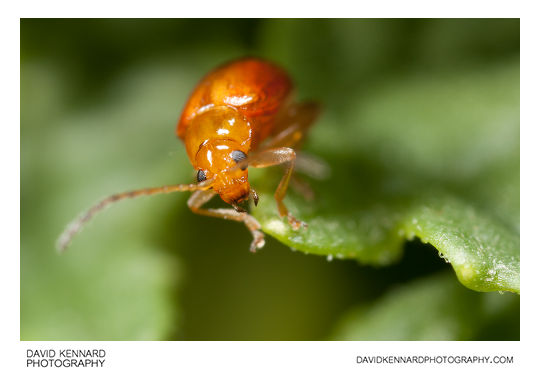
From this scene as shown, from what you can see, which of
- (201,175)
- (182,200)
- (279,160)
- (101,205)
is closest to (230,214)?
(201,175)

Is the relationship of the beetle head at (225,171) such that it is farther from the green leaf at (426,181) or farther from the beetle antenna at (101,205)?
the green leaf at (426,181)

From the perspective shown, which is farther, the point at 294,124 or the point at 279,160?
the point at 294,124

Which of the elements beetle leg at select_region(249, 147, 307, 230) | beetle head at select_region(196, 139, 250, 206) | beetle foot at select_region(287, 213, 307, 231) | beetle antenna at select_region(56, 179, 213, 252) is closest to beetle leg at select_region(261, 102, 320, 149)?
beetle leg at select_region(249, 147, 307, 230)

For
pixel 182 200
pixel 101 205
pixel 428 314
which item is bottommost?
pixel 428 314

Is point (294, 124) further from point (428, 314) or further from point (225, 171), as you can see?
point (428, 314)

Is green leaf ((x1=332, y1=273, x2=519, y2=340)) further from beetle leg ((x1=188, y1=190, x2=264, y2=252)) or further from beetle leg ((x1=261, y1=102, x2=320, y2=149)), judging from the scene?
beetle leg ((x1=261, y1=102, x2=320, y2=149))

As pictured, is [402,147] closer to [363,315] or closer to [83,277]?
[363,315]
